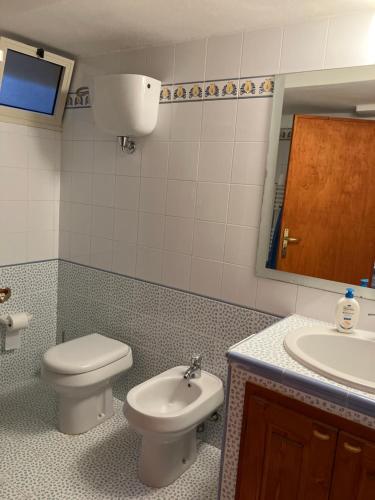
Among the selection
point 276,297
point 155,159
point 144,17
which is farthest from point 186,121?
point 276,297

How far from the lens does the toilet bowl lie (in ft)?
5.36

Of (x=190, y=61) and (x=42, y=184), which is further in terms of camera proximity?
(x=42, y=184)

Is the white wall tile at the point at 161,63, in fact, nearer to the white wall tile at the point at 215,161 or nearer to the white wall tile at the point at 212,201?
the white wall tile at the point at 215,161

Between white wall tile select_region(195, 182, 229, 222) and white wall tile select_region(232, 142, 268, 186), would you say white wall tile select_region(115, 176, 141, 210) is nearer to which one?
white wall tile select_region(195, 182, 229, 222)

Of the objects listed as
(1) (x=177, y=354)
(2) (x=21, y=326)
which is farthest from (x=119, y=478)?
(2) (x=21, y=326)

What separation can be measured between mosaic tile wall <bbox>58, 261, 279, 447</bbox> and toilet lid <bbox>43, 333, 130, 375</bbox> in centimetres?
15

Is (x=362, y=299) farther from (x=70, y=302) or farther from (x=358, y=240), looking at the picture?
(x=70, y=302)

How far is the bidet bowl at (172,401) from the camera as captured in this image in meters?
1.62

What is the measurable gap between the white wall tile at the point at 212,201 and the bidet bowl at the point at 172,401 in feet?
2.52

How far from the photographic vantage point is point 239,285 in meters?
1.93

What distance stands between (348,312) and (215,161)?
0.90 metres

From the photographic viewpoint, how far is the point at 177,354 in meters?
2.18

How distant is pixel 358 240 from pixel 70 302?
5.93 feet

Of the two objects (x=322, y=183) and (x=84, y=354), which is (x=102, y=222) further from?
(x=322, y=183)
